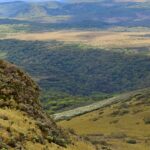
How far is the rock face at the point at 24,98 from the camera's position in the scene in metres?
28.0

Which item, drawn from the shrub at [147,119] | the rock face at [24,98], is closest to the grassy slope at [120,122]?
the shrub at [147,119]

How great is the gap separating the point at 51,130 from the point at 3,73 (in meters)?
6.34

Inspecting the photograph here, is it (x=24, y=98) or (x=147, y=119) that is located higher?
(x=24, y=98)

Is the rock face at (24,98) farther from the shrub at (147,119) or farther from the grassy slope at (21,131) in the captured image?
the shrub at (147,119)

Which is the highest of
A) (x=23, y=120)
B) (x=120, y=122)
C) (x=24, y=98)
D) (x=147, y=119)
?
(x=23, y=120)

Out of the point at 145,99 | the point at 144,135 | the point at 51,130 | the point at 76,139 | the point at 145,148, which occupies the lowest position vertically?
the point at 145,99

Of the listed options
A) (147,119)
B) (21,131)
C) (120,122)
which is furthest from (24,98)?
(120,122)

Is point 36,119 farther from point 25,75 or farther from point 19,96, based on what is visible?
point 25,75

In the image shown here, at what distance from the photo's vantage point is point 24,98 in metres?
31.6

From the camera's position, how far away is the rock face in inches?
1103

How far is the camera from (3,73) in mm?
33156

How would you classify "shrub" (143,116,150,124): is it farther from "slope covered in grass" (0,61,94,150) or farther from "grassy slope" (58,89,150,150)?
"slope covered in grass" (0,61,94,150)

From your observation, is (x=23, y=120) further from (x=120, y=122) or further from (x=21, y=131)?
(x=120, y=122)

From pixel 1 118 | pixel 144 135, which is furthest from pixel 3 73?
pixel 144 135
